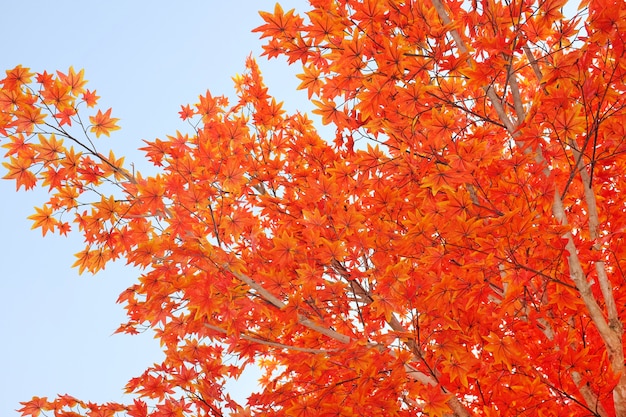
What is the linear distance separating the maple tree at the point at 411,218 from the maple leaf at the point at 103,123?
0.02m

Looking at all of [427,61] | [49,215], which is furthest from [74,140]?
[427,61]

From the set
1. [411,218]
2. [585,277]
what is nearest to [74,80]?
[411,218]

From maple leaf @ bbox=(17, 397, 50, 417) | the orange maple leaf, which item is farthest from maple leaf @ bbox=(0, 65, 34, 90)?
maple leaf @ bbox=(17, 397, 50, 417)

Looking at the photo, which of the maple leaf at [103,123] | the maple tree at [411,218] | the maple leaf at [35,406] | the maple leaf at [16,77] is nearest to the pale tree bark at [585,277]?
Answer: the maple tree at [411,218]

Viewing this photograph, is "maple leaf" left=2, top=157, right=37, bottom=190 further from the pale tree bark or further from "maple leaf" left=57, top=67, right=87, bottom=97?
the pale tree bark

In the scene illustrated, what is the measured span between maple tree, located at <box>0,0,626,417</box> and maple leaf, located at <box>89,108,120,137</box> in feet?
0.06

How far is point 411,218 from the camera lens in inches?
127

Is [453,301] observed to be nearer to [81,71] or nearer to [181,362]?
[181,362]

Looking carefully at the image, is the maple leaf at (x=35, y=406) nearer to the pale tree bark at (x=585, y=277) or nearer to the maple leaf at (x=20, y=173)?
the maple leaf at (x=20, y=173)

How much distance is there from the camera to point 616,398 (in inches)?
124

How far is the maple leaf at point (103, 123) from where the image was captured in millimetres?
3954

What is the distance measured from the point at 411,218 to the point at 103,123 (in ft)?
8.36

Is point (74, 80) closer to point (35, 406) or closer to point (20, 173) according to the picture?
point (20, 173)

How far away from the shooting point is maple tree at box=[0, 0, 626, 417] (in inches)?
119
